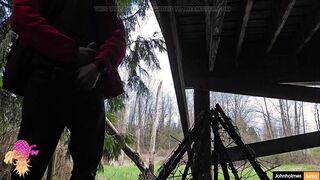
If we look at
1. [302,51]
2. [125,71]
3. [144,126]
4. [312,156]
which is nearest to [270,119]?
[312,156]

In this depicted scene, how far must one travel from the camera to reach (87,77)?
1.08 meters

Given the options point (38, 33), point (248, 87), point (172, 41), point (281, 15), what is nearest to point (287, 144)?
point (248, 87)

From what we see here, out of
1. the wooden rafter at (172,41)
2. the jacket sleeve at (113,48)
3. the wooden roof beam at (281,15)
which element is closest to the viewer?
the jacket sleeve at (113,48)

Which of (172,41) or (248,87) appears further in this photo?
(248,87)

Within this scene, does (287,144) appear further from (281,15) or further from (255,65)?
(281,15)

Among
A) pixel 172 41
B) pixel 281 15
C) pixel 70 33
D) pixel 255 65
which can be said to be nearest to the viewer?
pixel 70 33

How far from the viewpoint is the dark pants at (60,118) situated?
105cm

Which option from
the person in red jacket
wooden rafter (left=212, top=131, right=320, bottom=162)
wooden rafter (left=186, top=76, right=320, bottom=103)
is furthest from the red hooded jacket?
wooden rafter (left=212, top=131, right=320, bottom=162)

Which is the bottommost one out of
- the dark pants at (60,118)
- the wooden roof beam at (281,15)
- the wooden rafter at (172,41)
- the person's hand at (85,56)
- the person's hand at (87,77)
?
the dark pants at (60,118)

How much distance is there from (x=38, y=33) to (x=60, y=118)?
0.85 feet

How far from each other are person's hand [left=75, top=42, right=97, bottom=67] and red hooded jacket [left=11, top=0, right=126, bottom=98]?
0.02 meters

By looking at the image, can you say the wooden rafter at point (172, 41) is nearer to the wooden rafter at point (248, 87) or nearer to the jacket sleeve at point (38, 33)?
the wooden rafter at point (248, 87)

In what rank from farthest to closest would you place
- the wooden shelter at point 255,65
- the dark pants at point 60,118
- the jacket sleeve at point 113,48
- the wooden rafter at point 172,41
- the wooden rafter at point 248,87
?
the wooden rafter at point 248,87 → the wooden shelter at point 255,65 → the wooden rafter at point 172,41 → the jacket sleeve at point 113,48 → the dark pants at point 60,118

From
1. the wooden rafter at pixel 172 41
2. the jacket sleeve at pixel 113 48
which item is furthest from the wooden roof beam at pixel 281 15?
the jacket sleeve at pixel 113 48
